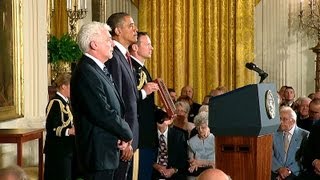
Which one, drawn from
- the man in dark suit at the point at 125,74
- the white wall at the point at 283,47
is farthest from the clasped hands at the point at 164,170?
the white wall at the point at 283,47

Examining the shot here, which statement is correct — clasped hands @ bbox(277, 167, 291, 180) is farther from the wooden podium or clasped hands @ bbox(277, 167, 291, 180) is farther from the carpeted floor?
the carpeted floor

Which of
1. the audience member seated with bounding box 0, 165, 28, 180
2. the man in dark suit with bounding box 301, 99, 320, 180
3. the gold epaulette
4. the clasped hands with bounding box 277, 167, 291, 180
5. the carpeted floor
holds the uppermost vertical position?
Answer: the gold epaulette

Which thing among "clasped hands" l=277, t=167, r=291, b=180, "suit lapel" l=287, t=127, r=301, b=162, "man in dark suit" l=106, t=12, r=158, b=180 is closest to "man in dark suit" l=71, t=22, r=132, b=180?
"man in dark suit" l=106, t=12, r=158, b=180

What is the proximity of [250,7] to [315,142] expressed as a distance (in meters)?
6.99

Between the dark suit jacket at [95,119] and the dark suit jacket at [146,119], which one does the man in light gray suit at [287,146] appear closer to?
the dark suit jacket at [146,119]

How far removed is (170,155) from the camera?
7543 millimetres

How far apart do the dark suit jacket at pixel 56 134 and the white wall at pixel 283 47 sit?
7082 millimetres

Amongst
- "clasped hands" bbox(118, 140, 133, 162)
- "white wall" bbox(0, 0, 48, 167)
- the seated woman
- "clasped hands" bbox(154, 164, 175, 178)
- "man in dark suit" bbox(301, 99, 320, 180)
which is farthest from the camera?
"white wall" bbox(0, 0, 48, 167)

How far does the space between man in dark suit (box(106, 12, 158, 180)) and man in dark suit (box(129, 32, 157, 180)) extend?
1.41 ft

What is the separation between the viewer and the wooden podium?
4.99 metres

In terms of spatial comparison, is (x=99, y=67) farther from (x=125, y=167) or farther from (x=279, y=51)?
(x=279, y=51)

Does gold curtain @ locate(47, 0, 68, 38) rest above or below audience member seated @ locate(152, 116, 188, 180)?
above

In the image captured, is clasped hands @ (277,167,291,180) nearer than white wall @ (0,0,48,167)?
Yes

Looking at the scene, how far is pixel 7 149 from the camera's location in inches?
303
